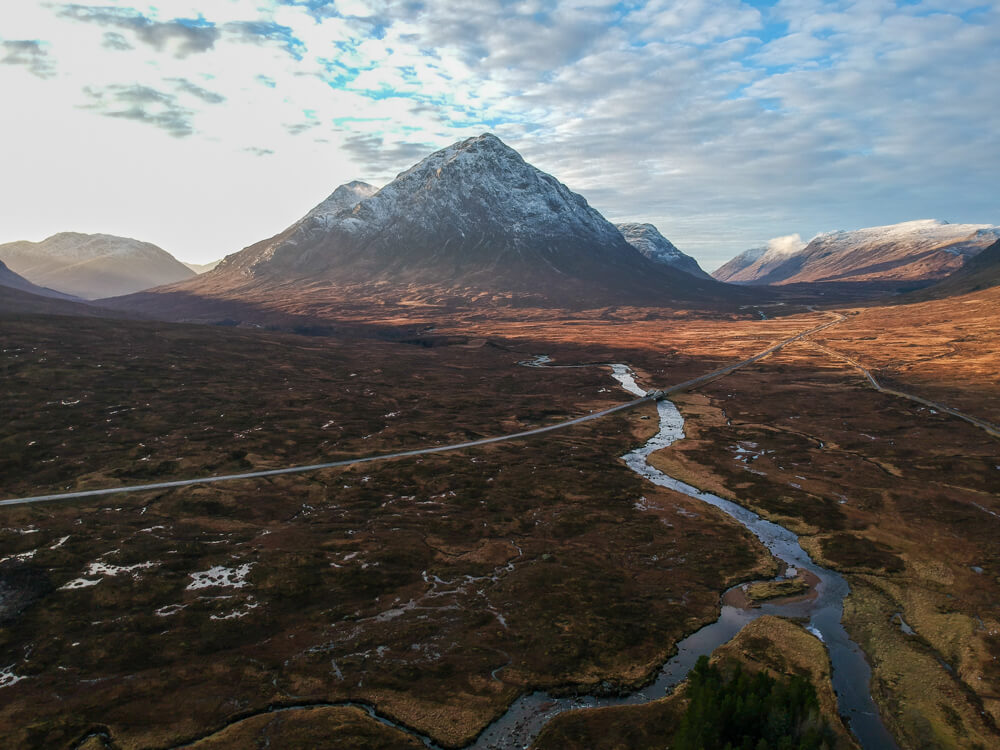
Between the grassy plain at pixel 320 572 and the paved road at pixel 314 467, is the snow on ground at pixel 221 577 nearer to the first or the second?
the grassy plain at pixel 320 572

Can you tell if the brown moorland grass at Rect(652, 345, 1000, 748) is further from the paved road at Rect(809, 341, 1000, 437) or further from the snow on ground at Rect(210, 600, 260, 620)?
the snow on ground at Rect(210, 600, 260, 620)

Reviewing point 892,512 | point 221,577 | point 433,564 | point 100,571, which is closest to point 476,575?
point 433,564

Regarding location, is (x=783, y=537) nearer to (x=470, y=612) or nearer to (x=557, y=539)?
(x=557, y=539)

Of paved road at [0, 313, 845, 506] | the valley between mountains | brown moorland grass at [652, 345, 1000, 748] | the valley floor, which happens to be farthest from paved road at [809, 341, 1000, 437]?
paved road at [0, 313, 845, 506]

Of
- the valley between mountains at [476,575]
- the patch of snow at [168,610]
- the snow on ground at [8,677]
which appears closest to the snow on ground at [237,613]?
the valley between mountains at [476,575]

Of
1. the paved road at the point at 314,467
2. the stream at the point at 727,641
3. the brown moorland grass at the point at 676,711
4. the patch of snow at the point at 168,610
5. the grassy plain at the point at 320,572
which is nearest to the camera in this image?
the brown moorland grass at the point at 676,711

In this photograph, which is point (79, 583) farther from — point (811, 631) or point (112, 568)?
point (811, 631)
